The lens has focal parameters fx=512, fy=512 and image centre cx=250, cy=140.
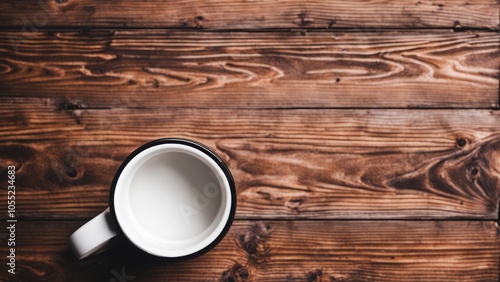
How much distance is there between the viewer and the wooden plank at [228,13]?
0.73m

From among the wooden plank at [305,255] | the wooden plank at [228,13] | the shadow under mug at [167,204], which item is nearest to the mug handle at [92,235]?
the shadow under mug at [167,204]

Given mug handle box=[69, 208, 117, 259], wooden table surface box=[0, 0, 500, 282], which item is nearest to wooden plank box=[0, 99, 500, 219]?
wooden table surface box=[0, 0, 500, 282]

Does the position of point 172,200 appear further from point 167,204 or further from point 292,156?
point 292,156

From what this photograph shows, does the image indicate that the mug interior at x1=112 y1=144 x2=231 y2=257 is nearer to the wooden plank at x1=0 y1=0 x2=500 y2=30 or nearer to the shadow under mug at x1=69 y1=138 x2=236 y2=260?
the shadow under mug at x1=69 y1=138 x2=236 y2=260

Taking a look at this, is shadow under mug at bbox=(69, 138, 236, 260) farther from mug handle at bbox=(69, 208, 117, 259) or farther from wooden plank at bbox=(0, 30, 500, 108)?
wooden plank at bbox=(0, 30, 500, 108)

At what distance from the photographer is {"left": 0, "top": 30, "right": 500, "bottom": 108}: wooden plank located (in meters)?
0.72

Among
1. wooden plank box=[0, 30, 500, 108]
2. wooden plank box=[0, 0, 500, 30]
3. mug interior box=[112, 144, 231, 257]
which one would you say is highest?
wooden plank box=[0, 0, 500, 30]

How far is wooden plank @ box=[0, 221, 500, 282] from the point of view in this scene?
71 centimetres

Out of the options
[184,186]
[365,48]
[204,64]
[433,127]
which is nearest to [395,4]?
[365,48]

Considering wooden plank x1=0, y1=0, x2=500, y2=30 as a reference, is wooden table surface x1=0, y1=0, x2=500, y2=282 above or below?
below

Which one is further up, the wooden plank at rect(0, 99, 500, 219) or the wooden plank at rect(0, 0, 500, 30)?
the wooden plank at rect(0, 0, 500, 30)

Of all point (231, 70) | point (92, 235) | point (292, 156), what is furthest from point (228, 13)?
point (92, 235)

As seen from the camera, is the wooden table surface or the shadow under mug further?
the wooden table surface

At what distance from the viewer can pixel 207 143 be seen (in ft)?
2.36
